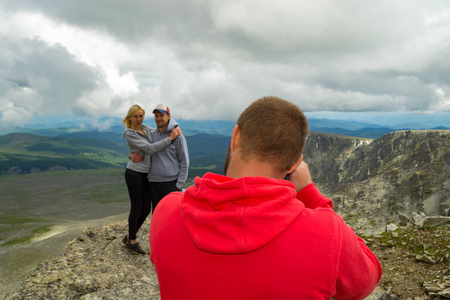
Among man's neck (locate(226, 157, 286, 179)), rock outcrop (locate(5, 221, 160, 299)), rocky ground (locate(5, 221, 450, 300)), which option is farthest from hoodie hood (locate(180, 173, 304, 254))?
rock outcrop (locate(5, 221, 160, 299))

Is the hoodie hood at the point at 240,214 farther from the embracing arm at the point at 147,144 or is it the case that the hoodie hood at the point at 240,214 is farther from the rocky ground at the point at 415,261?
the rocky ground at the point at 415,261

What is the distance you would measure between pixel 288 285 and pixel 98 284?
8076mm

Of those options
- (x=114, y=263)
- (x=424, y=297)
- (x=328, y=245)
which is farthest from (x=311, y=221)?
(x=114, y=263)

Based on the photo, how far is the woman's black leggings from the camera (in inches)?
338

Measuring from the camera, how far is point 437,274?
25.0 ft

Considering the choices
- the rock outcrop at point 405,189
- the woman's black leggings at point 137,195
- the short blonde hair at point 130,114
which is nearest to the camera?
the short blonde hair at point 130,114

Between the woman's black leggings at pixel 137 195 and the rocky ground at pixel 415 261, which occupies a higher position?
the woman's black leggings at pixel 137 195

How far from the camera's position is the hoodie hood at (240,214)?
177cm

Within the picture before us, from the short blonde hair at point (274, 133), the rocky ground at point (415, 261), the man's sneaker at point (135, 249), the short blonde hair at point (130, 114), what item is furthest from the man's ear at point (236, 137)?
the man's sneaker at point (135, 249)

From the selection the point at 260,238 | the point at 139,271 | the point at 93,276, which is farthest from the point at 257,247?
the point at 139,271

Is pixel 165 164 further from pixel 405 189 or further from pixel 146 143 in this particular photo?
pixel 405 189

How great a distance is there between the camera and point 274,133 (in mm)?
2107

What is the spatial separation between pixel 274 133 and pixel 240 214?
2.33 feet

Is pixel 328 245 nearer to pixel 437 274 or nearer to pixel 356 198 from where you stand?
pixel 437 274
